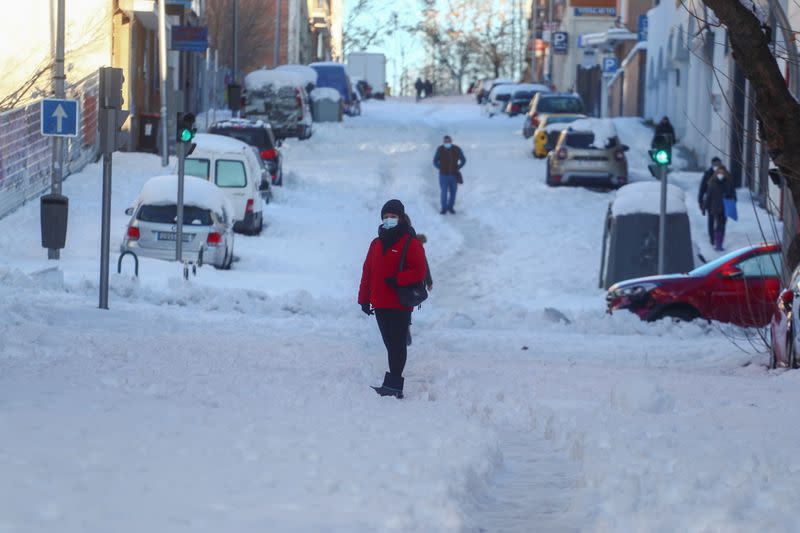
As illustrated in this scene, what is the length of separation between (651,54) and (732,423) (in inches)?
1807

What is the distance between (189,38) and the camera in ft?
131

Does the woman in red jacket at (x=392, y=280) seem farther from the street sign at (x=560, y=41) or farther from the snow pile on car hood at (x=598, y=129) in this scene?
the street sign at (x=560, y=41)

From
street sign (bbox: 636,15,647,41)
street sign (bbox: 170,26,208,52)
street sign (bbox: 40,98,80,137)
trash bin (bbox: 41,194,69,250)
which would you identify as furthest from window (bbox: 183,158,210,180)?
street sign (bbox: 636,15,647,41)

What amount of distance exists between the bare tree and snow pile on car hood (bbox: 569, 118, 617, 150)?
28.0 m

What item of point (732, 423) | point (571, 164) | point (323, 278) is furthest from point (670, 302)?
point (571, 164)

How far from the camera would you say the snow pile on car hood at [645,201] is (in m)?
22.7

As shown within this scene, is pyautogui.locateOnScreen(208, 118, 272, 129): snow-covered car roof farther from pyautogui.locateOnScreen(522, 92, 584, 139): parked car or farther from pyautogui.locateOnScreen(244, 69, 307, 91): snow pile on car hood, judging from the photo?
pyautogui.locateOnScreen(522, 92, 584, 139): parked car

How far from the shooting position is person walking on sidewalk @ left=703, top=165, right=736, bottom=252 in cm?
2734

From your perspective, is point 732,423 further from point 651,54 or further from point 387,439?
point 651,54

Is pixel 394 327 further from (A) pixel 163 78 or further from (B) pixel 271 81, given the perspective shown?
(B) pixel 271 81

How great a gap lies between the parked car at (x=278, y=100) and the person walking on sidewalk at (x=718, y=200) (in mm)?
23548

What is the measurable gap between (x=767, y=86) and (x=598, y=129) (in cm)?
2404

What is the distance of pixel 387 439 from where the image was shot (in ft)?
29.1

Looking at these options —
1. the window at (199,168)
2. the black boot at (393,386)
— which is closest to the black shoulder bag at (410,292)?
the black boot at (393,386)
